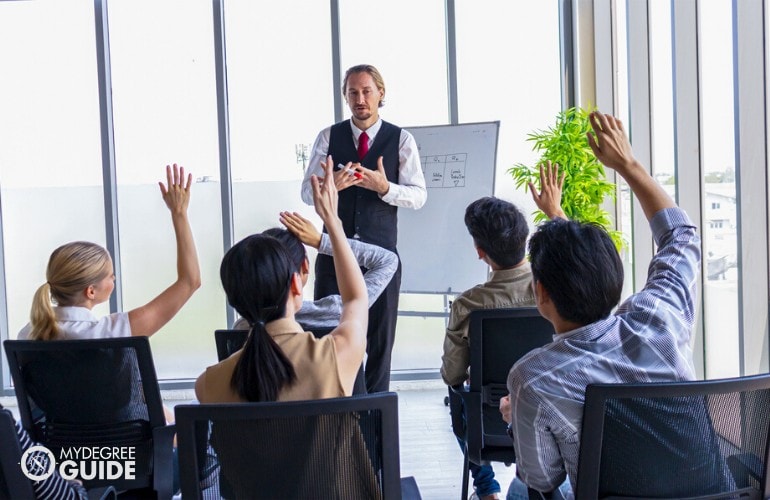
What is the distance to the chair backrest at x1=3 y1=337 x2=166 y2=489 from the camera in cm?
182

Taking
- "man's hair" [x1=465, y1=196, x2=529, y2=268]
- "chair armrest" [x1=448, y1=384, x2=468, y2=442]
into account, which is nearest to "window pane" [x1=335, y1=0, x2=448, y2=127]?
"man's hair" [x1=465, y1=196, x2=529, y2=268]

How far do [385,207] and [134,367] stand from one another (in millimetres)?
1892

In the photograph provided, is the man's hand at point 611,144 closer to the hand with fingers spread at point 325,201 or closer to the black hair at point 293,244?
the hand with fingers spread at point 325,201

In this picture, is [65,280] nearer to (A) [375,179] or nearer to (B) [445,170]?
(A) [375,179]

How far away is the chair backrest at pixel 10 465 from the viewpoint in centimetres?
125

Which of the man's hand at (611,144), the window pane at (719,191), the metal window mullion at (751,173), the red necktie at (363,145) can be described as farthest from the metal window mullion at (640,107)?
the man's hand at (611,144)

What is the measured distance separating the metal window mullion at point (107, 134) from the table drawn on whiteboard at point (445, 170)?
219cm

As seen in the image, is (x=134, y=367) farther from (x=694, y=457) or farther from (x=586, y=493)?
(x=694, y=457)

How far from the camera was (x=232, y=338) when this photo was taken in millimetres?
2018

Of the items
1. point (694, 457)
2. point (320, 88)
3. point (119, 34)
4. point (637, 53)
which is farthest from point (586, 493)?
point (119, 34)

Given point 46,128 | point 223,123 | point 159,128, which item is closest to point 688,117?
point 223,123

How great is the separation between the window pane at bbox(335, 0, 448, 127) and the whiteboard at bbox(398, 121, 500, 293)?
2.01 feet

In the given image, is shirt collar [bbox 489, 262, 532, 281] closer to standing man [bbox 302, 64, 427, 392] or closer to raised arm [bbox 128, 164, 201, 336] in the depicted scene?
raised arm [bbox 128, 164, 201, 336]

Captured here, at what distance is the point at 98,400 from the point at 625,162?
138 cm
